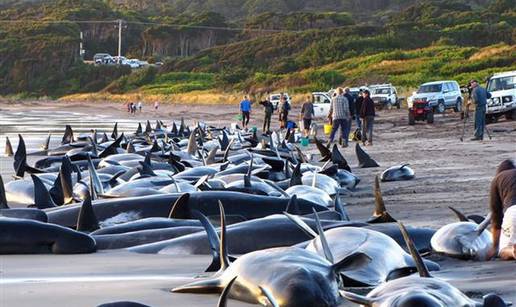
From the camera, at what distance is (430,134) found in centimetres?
2644

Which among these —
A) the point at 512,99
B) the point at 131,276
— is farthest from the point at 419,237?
the point at 512,99

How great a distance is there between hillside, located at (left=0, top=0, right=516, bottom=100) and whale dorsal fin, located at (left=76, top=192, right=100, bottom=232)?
42760mm

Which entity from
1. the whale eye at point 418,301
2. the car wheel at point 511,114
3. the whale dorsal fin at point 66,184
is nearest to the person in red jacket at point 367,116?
the car wheel at point 511,114

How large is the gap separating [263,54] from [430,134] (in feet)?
181

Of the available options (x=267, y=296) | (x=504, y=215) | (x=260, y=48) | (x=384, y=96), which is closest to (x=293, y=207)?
(x=504, y=215)

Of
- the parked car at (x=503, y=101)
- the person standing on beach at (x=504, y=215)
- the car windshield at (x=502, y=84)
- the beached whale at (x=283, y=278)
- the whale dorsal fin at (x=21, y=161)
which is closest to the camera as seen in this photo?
the beached whale at (x=283, y=278)

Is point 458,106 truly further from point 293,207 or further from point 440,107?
point 293,207

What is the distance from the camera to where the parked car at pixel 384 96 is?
139 feet

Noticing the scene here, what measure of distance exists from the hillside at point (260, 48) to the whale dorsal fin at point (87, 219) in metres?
42.8

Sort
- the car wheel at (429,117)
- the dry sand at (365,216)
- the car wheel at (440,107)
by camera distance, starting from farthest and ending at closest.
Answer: the car wheel at (440,107), the car wheel at (429,117), the dry sand at (365,216)

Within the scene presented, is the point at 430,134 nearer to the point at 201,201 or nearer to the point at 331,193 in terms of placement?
the point at 331,193

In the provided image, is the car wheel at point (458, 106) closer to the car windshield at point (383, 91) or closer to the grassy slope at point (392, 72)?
the car windshield at point (383, 91)

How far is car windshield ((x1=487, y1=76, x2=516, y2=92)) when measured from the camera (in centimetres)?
3078

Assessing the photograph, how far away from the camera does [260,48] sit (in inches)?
3280
